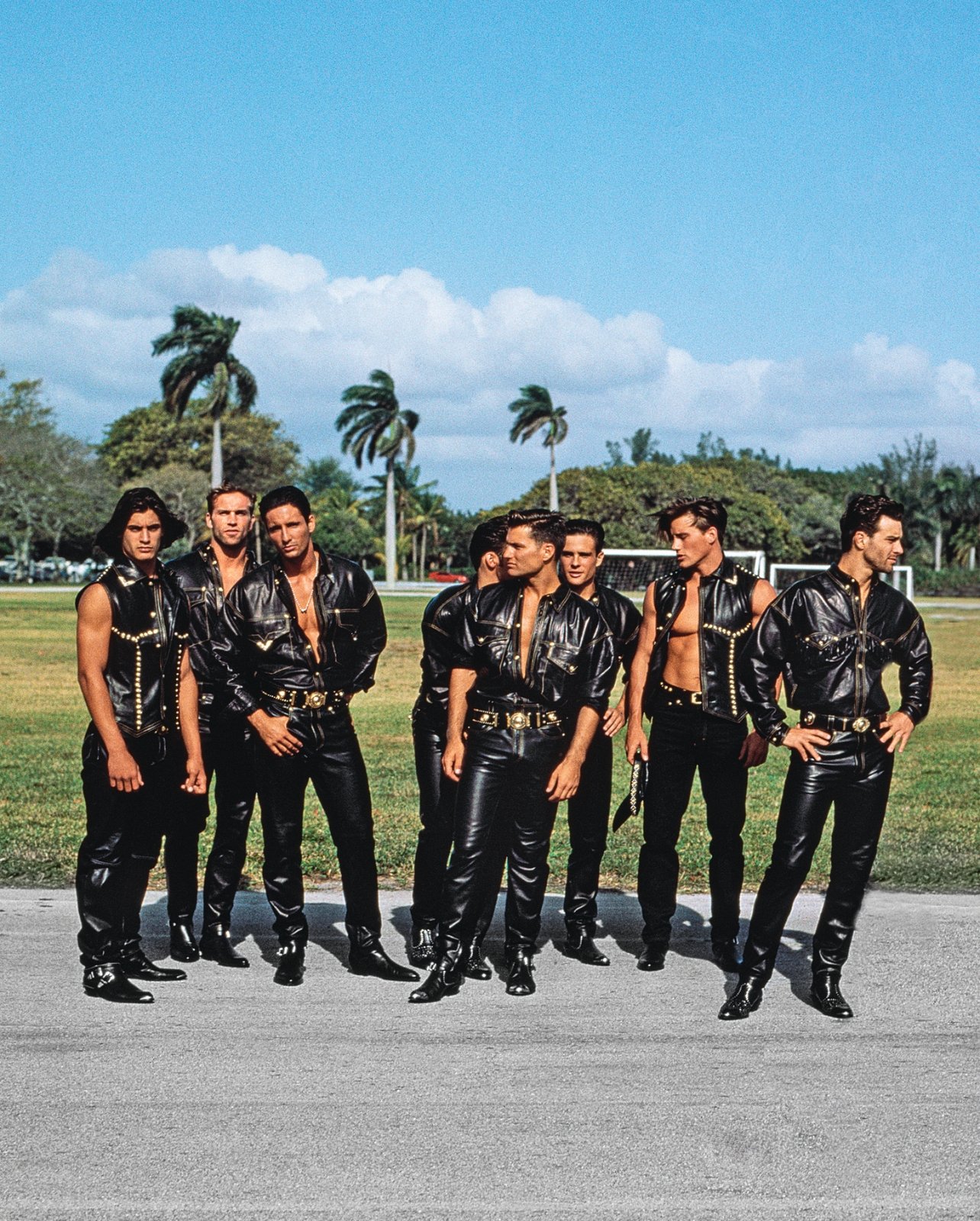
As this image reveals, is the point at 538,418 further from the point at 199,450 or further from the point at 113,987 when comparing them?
the point at 113,987

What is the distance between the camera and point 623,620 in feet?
22.4

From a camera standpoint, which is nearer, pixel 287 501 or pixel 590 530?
pixel 287 501

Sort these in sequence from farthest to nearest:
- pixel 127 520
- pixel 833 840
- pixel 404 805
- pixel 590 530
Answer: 1. pixel 404 805
2. pixel 590 530
3. pixel 127 520
4. pixel 833 840

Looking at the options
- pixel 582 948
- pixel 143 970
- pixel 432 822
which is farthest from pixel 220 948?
pixel 582 948

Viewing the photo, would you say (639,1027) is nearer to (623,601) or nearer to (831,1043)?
(831,1043)

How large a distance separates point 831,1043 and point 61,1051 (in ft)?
9.43

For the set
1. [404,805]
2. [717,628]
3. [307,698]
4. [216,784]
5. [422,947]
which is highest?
Answer: [717,628]

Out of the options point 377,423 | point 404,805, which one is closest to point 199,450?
point 377,423

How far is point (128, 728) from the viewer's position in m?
5.95

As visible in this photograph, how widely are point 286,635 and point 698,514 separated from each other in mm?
1947

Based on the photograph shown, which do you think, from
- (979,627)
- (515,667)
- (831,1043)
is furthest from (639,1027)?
(979,627)

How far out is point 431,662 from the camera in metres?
6.69

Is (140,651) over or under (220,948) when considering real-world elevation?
over

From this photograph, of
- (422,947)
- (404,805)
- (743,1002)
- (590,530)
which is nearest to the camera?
(743,1002)
